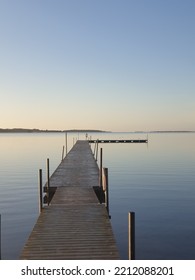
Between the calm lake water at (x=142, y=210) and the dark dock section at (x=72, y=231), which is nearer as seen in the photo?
the dark dock section at (x=72, y=231)

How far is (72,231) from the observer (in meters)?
10.9

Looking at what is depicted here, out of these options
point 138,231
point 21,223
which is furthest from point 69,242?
point 21,223

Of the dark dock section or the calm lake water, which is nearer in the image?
the dark dock section

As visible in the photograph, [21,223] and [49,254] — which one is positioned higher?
[49,254]

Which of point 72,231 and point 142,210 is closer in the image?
point 72,231

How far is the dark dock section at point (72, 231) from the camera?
29.8 feet

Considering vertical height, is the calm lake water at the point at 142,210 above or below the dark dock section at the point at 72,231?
below

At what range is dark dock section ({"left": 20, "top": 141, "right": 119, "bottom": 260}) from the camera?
29.8ft

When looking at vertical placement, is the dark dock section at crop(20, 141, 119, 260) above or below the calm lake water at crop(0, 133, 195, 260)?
above

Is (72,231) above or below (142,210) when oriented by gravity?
above

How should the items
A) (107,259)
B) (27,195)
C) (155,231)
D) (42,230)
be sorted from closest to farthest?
(107,259), (42,230), (155,231), (27,195)
